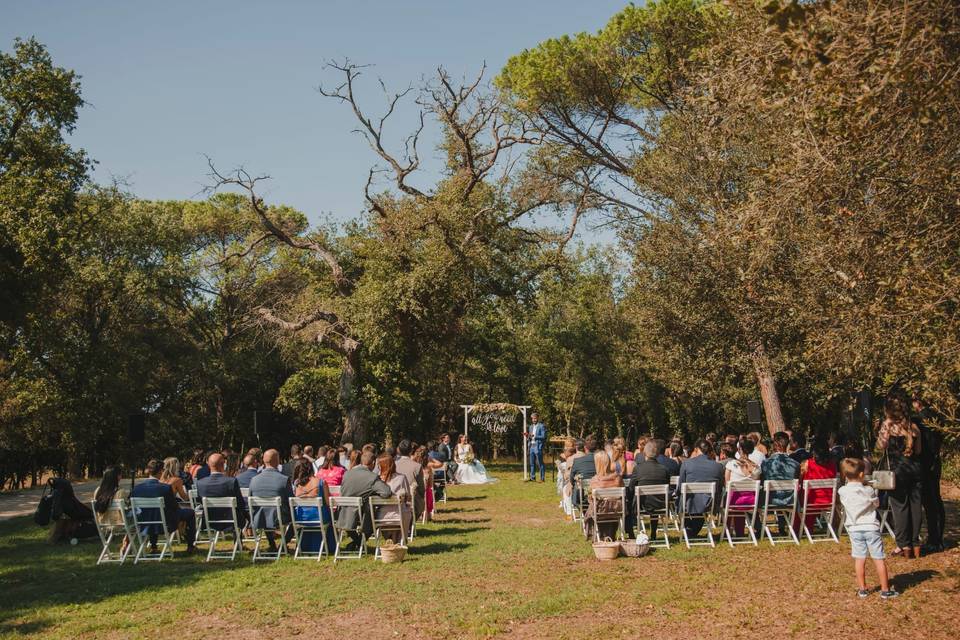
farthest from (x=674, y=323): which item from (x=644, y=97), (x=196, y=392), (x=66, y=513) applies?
(x=196, y=392)

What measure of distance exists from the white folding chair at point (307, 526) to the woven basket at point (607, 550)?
10.7 ft

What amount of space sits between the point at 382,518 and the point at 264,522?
148 cm

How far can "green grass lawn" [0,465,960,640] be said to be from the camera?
20.9 feet

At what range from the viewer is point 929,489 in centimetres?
855

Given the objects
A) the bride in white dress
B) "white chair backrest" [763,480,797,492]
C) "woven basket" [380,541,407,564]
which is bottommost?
"woven basket" [380,541,407,564]

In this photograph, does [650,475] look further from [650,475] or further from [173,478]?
[173,478]

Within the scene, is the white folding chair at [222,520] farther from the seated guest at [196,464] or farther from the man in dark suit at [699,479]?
the man in dark suit at [699,479]

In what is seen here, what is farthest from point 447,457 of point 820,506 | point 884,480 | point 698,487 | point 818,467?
point 884,480

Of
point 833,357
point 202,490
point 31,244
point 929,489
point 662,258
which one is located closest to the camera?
point 929,489

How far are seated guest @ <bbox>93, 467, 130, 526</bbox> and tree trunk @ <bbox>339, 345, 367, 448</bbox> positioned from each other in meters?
15.0

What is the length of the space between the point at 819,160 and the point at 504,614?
469 cm

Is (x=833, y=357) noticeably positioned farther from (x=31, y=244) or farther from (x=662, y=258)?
(x=31, y=244)

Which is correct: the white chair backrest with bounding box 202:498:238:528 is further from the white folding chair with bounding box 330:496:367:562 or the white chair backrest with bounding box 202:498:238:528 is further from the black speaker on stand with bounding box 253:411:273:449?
the black speaker on stand with bounding box 253:411:273:449

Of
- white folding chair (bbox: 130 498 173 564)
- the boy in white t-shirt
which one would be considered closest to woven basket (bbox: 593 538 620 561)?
the boy in white t-shirt
